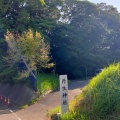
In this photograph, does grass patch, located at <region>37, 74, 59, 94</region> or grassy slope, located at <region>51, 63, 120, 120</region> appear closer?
grassy slope, located at <region>51, 63, 120, 120</region>

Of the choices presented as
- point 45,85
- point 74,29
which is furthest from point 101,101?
point 74,29

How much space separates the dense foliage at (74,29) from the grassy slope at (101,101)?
46.4ft

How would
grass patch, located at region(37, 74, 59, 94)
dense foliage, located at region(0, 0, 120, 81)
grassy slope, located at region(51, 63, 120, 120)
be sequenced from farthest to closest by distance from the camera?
dense foliage, located at region(0, 0, 120, 81), grass patch, located at region(37, 74, 59, 94), grassy slope, located at region(51, 63, 120, 120)

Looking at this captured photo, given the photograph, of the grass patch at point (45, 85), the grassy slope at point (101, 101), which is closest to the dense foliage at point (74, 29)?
the grass patch at point (45, 85)

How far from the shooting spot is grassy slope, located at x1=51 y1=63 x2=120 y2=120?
7.57m

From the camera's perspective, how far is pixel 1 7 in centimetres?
2155

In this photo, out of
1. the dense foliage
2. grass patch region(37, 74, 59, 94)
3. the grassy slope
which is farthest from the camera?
the dense foliage

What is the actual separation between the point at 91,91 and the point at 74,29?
18800 mm

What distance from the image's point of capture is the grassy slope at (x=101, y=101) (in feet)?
24.8

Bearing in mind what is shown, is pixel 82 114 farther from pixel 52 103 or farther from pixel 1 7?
pixel 1 7

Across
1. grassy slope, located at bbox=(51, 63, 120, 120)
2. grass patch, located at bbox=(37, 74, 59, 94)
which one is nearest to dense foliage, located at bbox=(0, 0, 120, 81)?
grass patch, located at bbox=(37, 74, 59, 94)

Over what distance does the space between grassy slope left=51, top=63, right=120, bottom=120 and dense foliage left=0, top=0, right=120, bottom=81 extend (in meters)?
14.2

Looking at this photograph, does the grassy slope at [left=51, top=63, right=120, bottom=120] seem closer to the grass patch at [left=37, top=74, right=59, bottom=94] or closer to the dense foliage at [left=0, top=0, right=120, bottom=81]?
the grass patch at [left=37, top=74, right=59, bottom=94]

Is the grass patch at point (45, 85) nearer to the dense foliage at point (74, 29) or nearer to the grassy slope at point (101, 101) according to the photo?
the dense foliage at point (74, 29)
